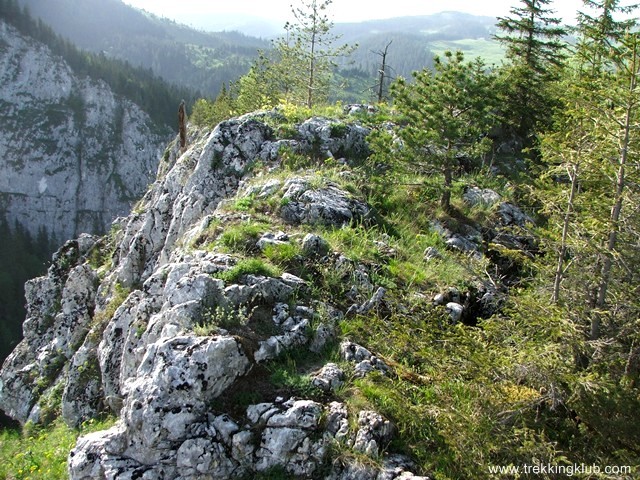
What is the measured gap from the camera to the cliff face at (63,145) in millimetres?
116500

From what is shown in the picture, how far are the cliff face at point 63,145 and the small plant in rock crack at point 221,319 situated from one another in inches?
4726

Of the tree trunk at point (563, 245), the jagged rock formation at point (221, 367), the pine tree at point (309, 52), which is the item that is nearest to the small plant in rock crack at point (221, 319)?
the jagged rock formation at point (221, 367)

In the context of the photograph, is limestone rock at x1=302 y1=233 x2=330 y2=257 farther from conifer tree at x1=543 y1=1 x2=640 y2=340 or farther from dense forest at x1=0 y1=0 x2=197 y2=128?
dense forest at x1=0 y1=0 x2=197 y2=128

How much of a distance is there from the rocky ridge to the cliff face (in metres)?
114

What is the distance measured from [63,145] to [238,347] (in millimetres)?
137040

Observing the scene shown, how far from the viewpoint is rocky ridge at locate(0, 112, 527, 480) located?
19.9 ft

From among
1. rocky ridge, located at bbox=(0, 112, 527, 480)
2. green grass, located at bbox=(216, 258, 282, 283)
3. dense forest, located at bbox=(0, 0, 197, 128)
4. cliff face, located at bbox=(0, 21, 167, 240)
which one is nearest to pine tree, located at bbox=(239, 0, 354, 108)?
rocky ridge, located at bbox=(0, 112, 527, 480)

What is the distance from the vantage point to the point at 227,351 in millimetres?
6824

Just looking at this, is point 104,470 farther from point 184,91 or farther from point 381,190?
point 184,91

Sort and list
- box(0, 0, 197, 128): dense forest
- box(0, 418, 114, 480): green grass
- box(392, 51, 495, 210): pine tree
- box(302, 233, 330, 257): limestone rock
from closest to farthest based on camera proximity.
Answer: box(302, 233, 330, 257): limestone rock → box(0, 418, 114, 480): green grass → box(392, 51, 495, 210): pine tree → box(0, 0, 197, 128): dense forest

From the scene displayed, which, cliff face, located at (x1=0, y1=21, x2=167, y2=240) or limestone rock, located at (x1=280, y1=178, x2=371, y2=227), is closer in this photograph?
limestone rock, located at (x1=280, y1=178, x2=371, y2=227)

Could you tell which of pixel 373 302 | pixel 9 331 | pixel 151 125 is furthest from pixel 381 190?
pixel 151 125

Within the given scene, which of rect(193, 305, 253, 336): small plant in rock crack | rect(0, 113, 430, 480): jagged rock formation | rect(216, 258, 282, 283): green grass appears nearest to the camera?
rect(0, 113, 430, 480): jagged rock formation

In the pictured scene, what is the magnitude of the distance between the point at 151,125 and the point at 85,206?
31265 mm
